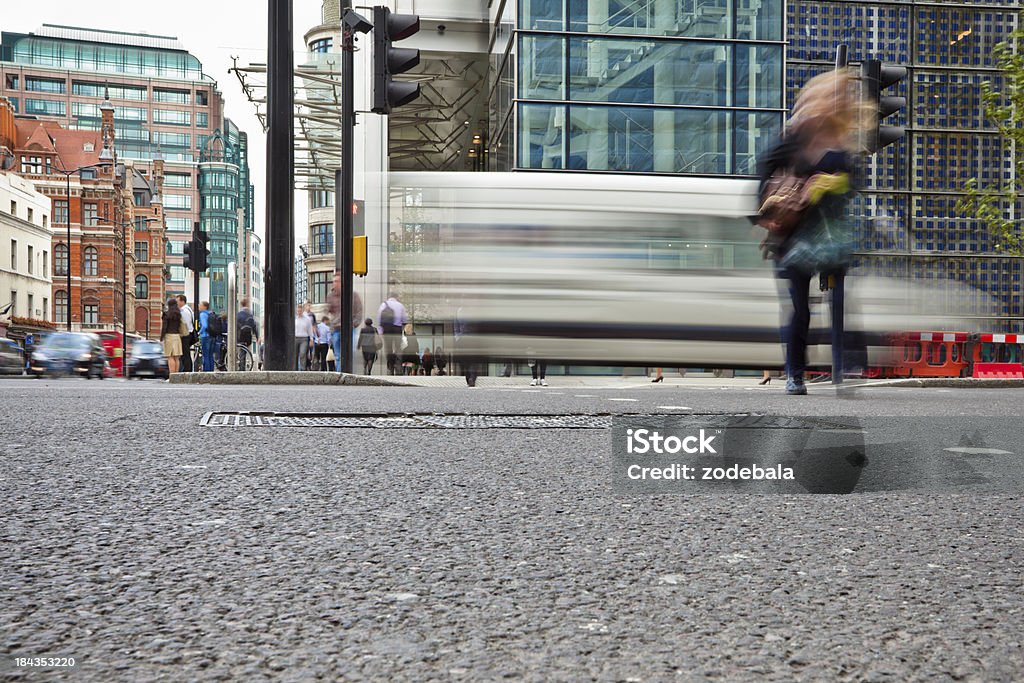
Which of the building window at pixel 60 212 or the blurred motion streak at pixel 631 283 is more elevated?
the building window at pixel 60 212

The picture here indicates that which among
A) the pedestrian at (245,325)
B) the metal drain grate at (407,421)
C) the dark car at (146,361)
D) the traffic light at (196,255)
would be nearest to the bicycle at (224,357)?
the pedestrian at (245,325)

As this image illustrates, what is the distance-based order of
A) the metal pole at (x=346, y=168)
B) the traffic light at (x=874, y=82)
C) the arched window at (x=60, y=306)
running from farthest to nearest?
the arched window at (x=60, y=306), the metal pole at (x=346, y=168), the traffic light at (x=874, y=82)

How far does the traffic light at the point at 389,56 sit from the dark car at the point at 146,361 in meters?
19.1

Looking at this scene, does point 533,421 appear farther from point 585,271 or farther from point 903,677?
point 903,677

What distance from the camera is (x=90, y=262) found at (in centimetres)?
8156

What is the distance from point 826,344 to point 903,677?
0.70 m

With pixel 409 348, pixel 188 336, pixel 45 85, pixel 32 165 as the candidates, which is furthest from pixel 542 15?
pixel 45 85

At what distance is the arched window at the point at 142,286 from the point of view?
104688 millimetres

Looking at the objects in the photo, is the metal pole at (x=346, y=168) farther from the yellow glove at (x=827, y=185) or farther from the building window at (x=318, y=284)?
the building window at (x=318, y=284)

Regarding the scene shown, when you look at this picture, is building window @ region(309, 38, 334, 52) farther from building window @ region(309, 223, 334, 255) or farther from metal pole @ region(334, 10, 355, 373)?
metal pole @ region(334, 10, 355, 373)

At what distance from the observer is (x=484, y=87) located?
2703 centimetres

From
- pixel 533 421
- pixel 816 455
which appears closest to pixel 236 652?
pixel 816 455

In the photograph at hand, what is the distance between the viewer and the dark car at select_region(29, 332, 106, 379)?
23.0 meters

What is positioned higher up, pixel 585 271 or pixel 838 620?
pixel 585 271
